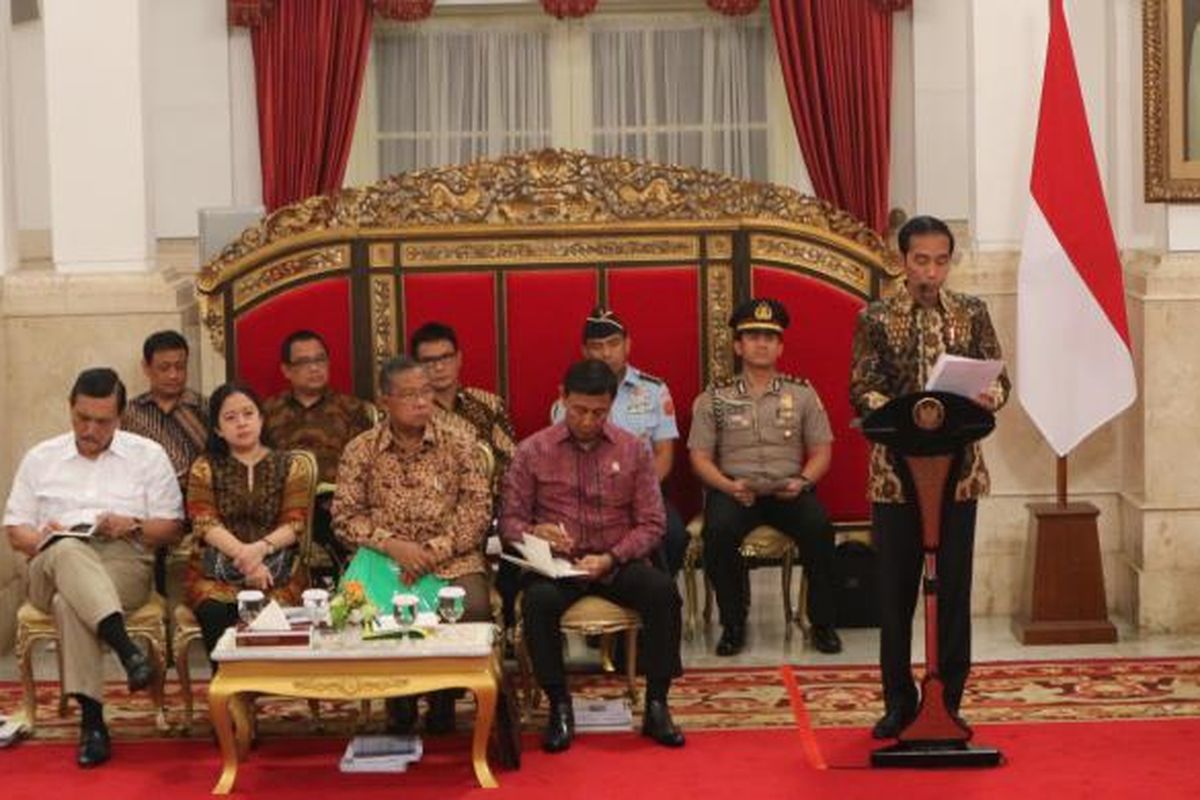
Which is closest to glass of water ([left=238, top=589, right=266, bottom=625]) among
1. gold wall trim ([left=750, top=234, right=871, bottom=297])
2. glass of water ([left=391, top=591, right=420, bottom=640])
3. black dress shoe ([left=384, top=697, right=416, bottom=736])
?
glass of water ([left=391, top=591, right=420, bottom=640])

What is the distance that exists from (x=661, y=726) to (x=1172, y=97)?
3727mm

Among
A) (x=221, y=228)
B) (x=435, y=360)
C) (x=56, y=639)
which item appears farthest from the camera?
(x=221, y=228)

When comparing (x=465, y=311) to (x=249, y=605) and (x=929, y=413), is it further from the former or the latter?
(x=929, y=413)

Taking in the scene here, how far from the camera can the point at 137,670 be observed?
28.9ft

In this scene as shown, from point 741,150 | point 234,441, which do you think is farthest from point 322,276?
point 741,150

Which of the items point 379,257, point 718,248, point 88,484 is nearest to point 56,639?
point 88,484

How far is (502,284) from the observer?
10984mm

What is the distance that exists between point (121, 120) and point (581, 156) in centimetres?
199

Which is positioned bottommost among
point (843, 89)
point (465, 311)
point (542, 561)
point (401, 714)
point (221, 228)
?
point (401, 714)

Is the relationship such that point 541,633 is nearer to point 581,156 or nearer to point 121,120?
point 581,156

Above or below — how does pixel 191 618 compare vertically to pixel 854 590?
above

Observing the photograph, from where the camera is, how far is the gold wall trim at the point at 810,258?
432 inches

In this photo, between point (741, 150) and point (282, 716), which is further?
point (741, 150)

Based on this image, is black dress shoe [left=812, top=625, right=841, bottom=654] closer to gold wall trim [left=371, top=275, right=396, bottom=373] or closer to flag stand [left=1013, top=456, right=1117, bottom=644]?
flag stand [left=1013, top=456, right=1117, bottom=644]
